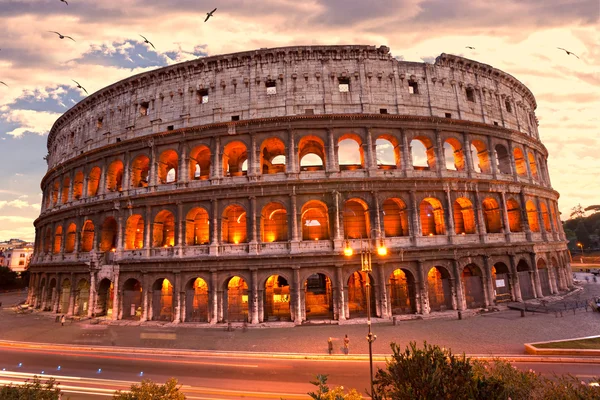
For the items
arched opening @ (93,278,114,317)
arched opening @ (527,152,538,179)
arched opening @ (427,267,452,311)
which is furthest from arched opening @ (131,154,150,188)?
arched opening @ (527,152,538,179)

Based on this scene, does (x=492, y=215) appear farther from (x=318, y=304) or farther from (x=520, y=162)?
(x=318, y=304)

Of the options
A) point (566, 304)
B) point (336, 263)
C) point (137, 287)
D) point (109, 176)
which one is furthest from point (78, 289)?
point (566, 304)

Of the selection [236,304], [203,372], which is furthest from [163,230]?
[203,372]

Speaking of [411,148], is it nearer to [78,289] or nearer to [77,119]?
[78,289]

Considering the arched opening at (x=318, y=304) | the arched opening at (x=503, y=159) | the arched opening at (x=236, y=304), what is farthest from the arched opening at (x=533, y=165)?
the arched opening at (x=236, y=304)

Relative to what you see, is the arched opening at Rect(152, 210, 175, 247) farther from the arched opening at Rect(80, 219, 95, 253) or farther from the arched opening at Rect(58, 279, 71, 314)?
the arched opening at Rect(58, 279, 71, 314)

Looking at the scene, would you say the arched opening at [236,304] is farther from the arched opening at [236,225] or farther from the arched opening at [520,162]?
the arched opening at [520,162]

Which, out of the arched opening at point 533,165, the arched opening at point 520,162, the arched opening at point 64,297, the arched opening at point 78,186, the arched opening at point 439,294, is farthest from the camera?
the arched opening at point 78,186
